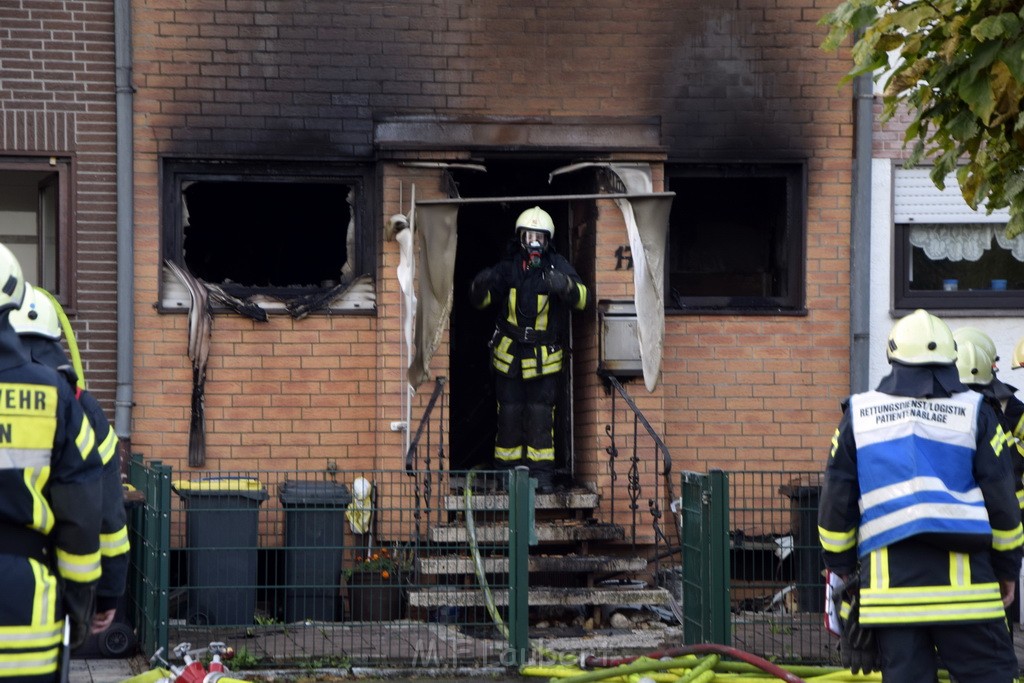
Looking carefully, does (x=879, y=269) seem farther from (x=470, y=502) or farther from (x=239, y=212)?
(x=239, y=212)

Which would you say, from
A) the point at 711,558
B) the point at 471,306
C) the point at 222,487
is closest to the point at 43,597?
the point at 711,558

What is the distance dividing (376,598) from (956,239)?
5203mm

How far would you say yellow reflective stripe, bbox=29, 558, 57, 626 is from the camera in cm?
487

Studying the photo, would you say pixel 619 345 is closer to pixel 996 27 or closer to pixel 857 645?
pixel 857 645

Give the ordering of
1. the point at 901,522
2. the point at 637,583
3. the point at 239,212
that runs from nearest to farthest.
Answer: the point at 901,522 → the point at 637,583 → the point at 239,212

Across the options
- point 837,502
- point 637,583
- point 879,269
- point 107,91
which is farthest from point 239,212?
point 837,502

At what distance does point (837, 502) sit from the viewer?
6.12 metres

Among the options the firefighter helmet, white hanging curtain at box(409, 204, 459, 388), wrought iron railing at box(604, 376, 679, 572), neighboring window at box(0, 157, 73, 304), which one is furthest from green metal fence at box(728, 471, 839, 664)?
neighboring window at box(0, 157, 73, 304)

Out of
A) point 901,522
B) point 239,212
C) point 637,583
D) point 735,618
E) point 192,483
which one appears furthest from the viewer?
point 239,212

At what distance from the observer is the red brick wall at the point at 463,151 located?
10.5m

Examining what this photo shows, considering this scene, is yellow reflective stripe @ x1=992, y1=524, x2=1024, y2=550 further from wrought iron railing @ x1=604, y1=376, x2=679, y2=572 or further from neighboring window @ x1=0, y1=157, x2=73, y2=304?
neighboring window @ x1=0, y1=157, x2=73, y2=304

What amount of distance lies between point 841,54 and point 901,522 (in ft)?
19.0

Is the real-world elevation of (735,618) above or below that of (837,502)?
below

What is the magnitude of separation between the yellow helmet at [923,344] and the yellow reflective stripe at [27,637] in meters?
3.47
